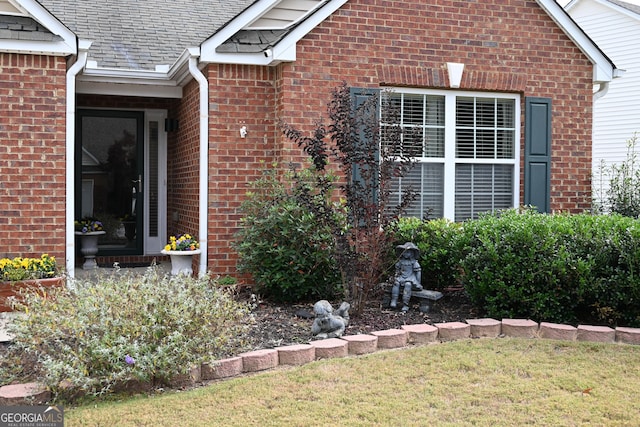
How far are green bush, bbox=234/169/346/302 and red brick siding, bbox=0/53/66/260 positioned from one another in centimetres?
234

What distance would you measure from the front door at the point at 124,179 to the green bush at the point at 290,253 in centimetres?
398

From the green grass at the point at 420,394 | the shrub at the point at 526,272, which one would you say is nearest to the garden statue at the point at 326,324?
the green grass at the point at 420,394

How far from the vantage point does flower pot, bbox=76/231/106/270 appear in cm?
1068

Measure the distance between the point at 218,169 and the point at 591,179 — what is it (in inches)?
213

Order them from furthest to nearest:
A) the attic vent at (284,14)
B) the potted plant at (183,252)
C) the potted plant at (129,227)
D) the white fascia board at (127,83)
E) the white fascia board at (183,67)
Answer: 1. the potted plant at (129,227)
2. the white fascia board at (127,83)
3. the attic vent at (284,14)
4. the potted plant at (183,252)
5. the white fascia board at (183,67)

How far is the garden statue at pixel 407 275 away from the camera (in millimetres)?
7504

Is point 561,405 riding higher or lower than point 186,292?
lower

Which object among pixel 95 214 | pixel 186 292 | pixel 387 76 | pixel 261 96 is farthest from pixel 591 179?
pixel 95 214

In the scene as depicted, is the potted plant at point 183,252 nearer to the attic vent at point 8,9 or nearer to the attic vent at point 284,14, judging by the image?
the attic vent at point 284,14

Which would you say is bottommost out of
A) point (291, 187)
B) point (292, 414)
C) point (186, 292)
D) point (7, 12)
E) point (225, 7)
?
point (292, 414)

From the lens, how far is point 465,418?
4.50m

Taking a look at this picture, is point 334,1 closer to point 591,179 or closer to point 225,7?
point 591,179

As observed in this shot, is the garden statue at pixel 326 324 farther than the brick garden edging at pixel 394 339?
Yes

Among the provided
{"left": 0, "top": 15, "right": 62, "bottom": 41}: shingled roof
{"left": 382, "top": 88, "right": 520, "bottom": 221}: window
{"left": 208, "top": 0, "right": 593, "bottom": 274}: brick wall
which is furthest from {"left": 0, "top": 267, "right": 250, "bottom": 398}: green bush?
{"left": 382, "top": 88, "right": 520, "bottom": 221}: window
